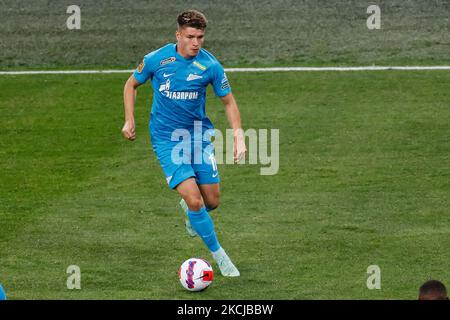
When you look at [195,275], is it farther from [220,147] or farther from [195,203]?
[220,147]

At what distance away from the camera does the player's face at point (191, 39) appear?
41.6 feet

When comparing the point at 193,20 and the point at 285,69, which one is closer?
the point at 193,20

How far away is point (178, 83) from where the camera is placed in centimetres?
1295

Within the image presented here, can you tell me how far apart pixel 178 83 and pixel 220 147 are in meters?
5.72

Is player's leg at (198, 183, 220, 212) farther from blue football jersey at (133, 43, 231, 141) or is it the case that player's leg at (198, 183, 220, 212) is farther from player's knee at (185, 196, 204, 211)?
blue football jersey at (133, 43, 231, 141)

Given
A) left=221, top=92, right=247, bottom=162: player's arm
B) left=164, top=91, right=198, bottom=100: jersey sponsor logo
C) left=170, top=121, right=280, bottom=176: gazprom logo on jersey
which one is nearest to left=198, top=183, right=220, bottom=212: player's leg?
left=170, top=121, right=280, bottom=176: gazprom logo on jersey

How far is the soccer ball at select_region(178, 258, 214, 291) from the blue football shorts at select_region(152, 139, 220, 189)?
97 centimetres

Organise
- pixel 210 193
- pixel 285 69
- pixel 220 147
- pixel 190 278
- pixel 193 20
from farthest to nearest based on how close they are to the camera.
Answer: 1. pixel 285 69
2. pixel 220 147
3. pixel 210 193
4. pixel 193 20
5. pixel 190 278

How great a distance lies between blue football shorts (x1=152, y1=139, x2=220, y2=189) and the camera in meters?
12.8

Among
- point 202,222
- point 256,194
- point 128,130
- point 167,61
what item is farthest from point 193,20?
point 256,194

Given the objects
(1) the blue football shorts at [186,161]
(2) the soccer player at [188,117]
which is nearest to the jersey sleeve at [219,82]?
(2) the soccer player at [188,117]

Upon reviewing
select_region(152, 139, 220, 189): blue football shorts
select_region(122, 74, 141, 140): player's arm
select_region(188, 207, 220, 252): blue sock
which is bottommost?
select_region(188, 207, 220, 252): blue sock

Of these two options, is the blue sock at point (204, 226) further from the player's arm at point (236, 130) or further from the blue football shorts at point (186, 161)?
the player's arm at point (236, 130)

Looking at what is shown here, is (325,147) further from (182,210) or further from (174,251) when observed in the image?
(174,251)
